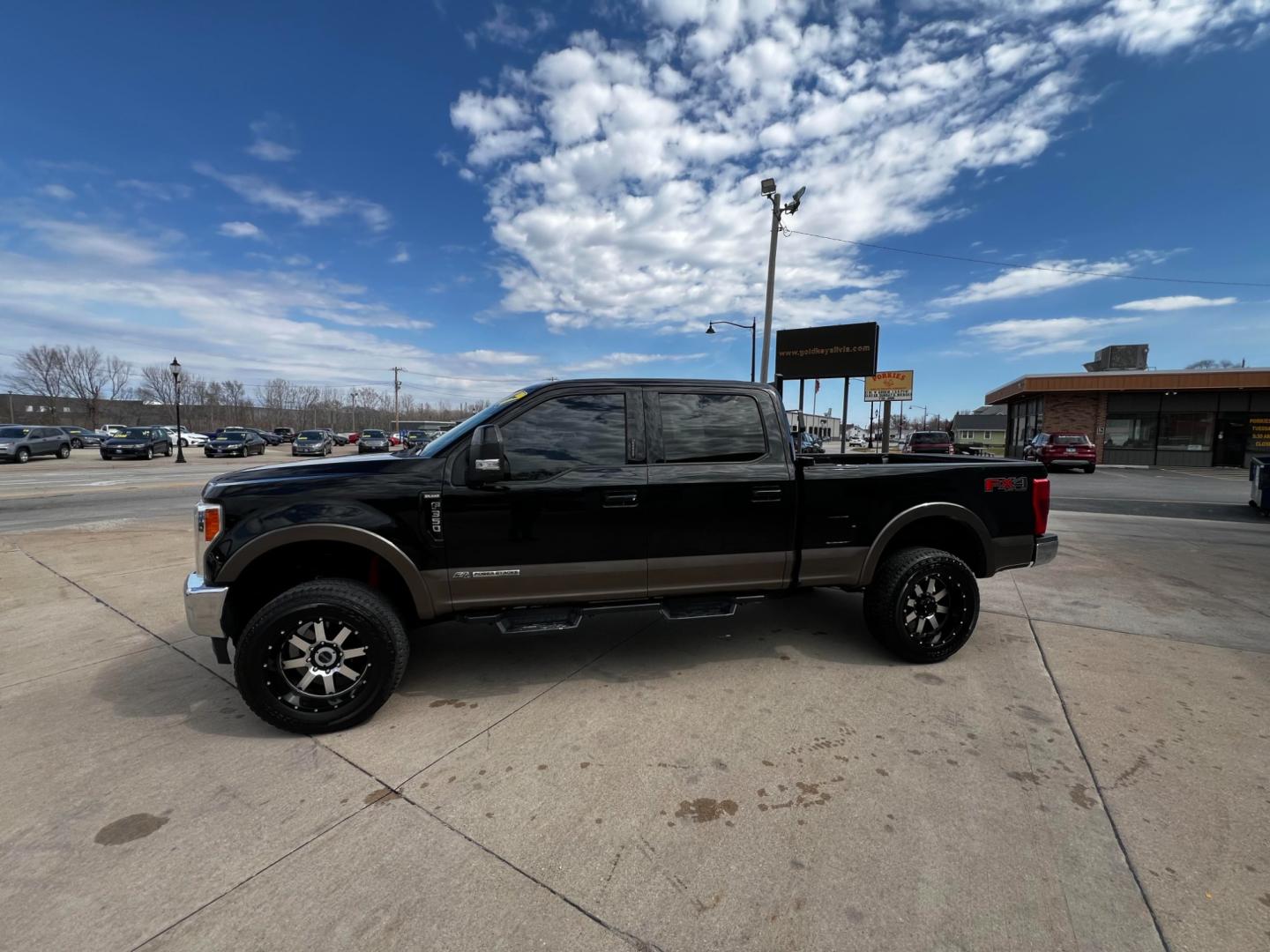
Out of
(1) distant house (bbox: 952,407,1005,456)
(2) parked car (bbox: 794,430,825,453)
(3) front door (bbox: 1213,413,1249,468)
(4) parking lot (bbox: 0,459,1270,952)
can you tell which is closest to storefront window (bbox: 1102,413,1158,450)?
(3) front door (bbox: 1213,413,1249,468)

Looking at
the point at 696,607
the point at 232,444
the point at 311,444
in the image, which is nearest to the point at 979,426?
the point at 311,444

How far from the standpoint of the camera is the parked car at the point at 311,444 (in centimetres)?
3528

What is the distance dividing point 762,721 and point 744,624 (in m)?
1.52

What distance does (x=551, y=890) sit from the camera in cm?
197

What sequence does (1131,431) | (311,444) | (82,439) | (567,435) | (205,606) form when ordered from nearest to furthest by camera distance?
1. (205,606)
2. (567,435)
3. (1131,431)
4. (311,444)
5. (82,439)

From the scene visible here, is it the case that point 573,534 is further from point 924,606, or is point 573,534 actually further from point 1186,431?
point 1186,431

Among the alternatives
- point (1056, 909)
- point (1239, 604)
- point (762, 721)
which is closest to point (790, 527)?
point (762, 721)

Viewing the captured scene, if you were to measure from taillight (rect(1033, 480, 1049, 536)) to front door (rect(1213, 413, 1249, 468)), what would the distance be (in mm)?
A: 32136

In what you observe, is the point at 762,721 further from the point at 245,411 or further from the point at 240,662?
the point at 245,411

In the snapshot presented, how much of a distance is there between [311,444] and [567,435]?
39.1 metres

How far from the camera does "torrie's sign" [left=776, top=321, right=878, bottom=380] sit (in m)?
19.5

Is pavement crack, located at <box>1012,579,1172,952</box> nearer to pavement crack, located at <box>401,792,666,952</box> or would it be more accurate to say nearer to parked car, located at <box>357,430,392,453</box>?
pavement crack, located at <box>401,792,666,952</box>

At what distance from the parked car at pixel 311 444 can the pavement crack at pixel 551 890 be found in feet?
124

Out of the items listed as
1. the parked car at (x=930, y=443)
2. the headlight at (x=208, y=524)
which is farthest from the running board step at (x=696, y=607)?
the parked car at (x=930, y=443)
